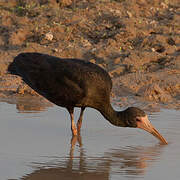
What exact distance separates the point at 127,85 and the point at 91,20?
2755 mm

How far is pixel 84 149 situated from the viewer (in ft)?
23.9

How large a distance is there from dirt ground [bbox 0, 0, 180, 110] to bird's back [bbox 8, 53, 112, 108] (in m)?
1.90

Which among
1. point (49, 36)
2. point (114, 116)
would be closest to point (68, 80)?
point (114, 116)

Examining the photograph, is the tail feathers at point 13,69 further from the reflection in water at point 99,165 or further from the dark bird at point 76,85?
the reflection in water at point 99,165

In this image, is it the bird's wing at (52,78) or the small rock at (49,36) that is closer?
the bird's wing at (52,78)

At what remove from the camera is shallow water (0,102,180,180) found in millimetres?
6230

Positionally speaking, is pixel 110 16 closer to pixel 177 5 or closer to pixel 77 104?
pixel 177 5

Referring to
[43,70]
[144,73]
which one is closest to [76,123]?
[43,70]

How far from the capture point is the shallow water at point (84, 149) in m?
6.23

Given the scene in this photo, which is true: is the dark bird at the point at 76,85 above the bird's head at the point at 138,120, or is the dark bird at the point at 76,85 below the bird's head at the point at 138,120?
above

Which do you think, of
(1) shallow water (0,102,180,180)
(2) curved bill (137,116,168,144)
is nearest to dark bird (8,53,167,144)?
(2) curved bill (137,116,168,144)

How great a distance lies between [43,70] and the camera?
812 centimetres

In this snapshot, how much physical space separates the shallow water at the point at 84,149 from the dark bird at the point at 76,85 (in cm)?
24

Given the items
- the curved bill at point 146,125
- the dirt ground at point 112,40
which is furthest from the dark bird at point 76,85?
the dirt ground at point 112,40
